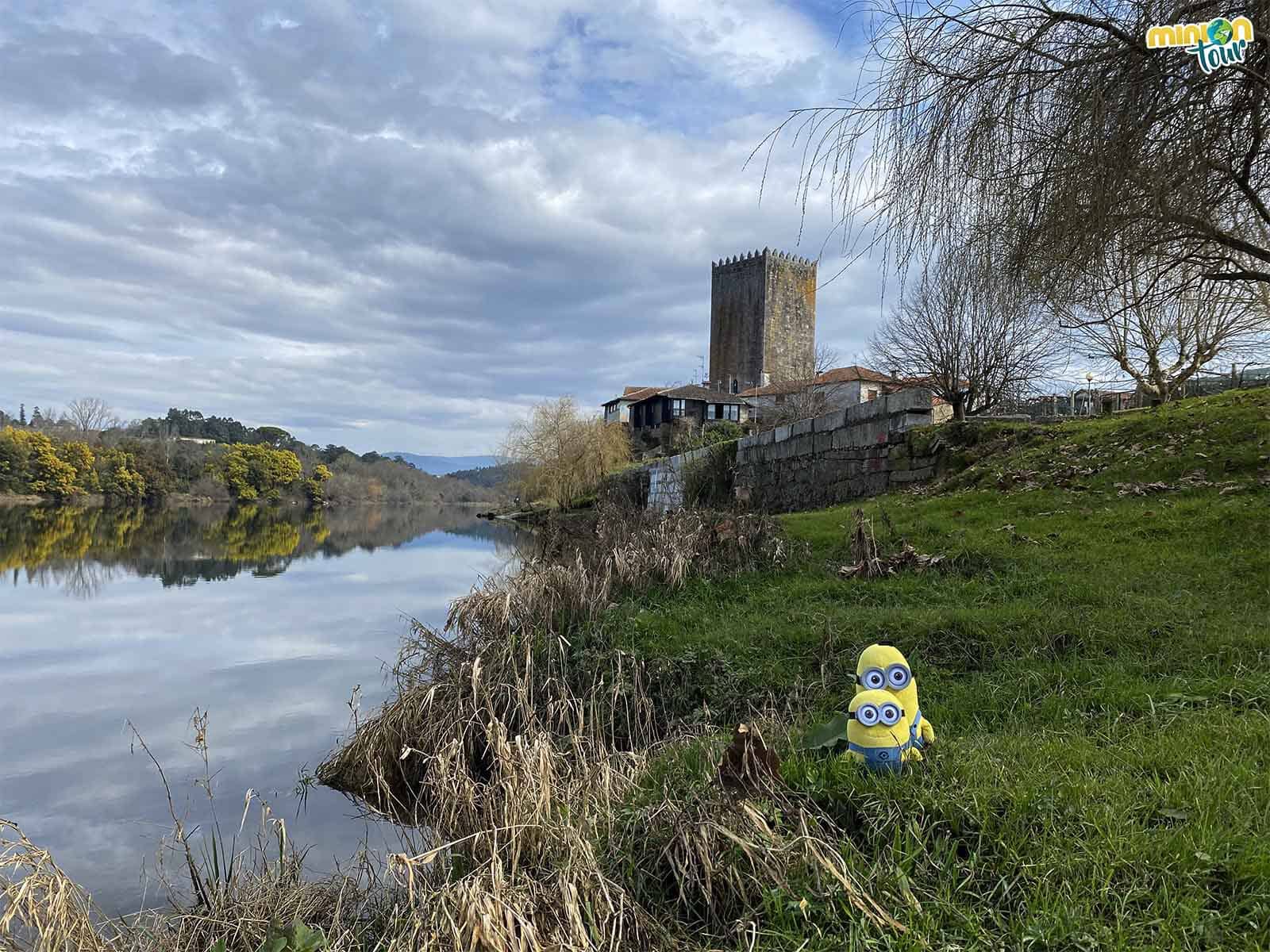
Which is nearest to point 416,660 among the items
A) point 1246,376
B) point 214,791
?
point 214,791

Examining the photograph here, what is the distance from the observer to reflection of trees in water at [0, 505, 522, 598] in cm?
1838

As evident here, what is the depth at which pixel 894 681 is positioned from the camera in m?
3.25

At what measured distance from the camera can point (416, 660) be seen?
7637mm

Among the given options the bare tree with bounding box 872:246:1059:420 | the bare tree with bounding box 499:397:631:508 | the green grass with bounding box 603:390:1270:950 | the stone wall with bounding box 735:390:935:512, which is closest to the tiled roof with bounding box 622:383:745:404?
the bare tree with bounding box 499:397:631:508

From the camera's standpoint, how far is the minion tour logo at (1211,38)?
406 cm

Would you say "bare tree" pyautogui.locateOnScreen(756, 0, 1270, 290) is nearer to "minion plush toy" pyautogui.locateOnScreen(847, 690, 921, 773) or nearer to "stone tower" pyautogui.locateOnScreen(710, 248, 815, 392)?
"minion plush toy" pyautogui.locateOnScreen(847, 690, 921, 773)

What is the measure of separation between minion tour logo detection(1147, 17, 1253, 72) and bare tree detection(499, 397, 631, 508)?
29167 millimetres

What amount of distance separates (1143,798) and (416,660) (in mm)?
6379

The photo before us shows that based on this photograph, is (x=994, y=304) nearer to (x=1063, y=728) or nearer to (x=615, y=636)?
(x=1063, y=728)

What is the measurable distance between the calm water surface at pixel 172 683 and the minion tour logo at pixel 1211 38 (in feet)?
21.7

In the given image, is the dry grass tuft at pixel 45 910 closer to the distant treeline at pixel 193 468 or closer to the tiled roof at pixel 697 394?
the tiled roof at pixel 697 394

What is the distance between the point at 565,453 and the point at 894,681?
33135 millimetres

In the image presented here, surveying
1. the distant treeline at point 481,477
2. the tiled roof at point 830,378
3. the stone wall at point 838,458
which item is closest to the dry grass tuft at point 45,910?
the stone wall at point 838,458

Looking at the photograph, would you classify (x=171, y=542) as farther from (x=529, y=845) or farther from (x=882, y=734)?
(x=882, y=734)
